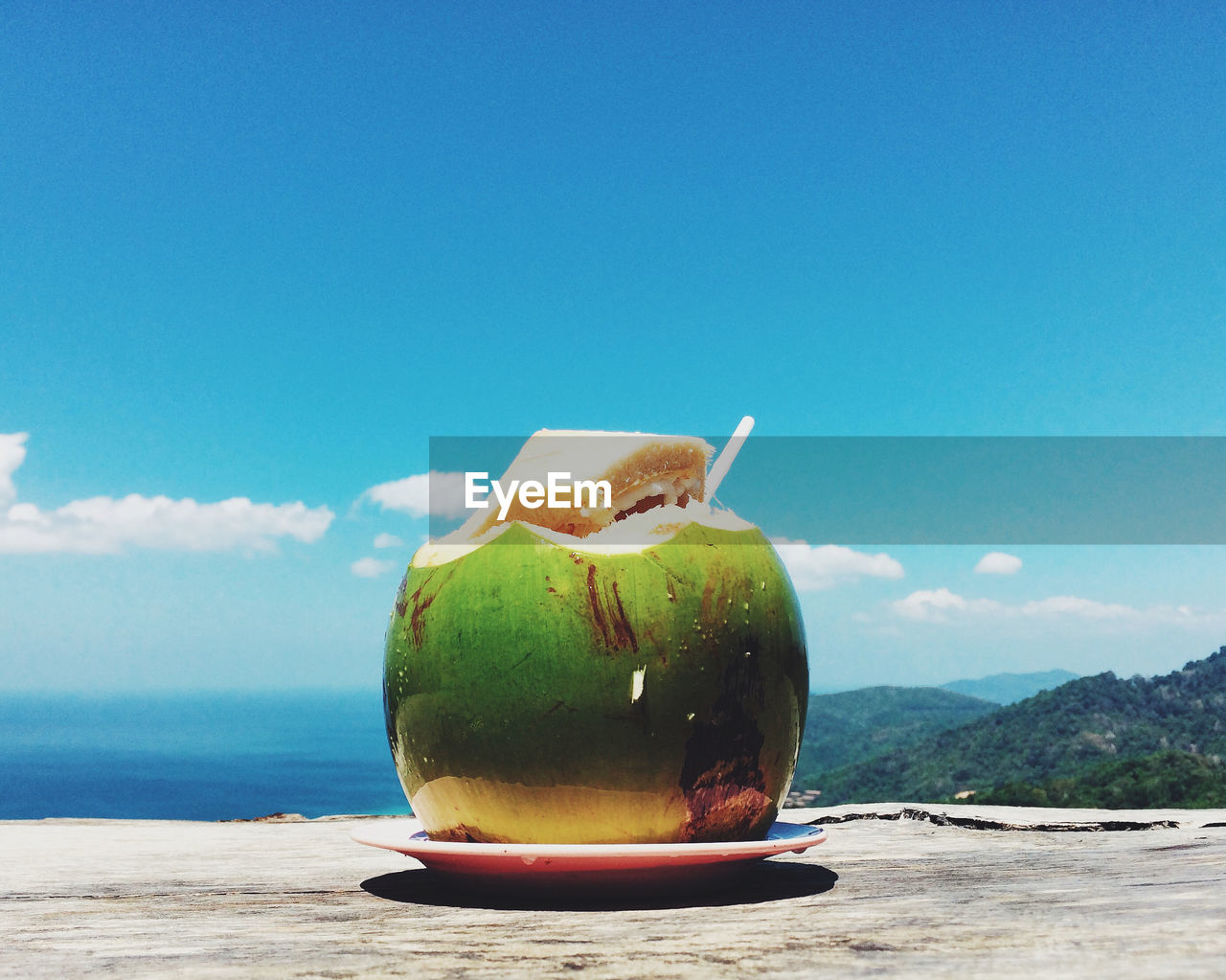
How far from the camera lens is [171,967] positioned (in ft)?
7.44

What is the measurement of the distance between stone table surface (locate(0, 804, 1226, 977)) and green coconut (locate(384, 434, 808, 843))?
0.27m

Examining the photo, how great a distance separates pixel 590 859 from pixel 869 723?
76.3 ft

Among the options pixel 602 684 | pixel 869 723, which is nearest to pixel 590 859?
pixel 602 684

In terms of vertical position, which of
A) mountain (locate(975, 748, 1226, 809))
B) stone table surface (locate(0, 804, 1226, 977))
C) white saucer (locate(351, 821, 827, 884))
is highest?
white saucer (locate(351, 821, 827, 884))

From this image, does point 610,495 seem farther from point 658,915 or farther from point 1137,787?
point 1137,787

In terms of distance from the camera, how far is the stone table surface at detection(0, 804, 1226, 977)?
214cm

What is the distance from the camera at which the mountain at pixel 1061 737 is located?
1438 cm

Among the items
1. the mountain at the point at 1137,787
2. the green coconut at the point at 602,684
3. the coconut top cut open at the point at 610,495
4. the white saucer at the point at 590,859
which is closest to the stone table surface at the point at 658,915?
the white saucer at the point at 590,859

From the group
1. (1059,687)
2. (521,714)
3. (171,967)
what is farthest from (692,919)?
(1059,687)

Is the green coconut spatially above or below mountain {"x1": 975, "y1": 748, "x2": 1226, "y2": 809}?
above

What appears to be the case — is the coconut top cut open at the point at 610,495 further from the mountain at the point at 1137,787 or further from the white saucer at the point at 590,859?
the mountain at the point at 1137,787

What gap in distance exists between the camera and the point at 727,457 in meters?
3.59

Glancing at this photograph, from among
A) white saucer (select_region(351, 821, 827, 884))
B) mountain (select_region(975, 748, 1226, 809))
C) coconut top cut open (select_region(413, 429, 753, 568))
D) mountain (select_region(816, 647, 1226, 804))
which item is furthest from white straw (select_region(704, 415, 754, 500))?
mountain (select_region(816, 647, 1226, 804))

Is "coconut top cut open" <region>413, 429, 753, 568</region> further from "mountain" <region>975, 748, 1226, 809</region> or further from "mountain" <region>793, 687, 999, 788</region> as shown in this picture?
"mountain" <region>793, 687, 999, 788</region>
